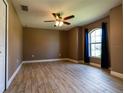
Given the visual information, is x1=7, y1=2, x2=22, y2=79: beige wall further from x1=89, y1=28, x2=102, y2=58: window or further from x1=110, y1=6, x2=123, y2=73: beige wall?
x1=89, y1=28, x2=102, y2=58: window

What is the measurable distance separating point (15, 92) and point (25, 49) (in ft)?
15.5

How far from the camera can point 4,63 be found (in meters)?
2.51

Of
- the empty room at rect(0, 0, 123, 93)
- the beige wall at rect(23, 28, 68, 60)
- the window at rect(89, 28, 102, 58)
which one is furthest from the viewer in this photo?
the beige wall at rect(23, 28, 68, 60)

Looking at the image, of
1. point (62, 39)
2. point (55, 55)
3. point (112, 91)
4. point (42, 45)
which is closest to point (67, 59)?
point (55, 55)

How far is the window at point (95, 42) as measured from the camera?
548 cm

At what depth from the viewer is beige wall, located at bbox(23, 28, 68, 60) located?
6.95 meters

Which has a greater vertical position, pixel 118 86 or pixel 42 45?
pixel 42 45

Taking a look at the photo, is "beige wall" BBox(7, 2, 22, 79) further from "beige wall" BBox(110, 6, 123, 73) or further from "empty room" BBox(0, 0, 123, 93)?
"beige wall" BBox(110, 6, 123, 73)

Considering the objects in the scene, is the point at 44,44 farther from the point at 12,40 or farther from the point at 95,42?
the point at 12,40

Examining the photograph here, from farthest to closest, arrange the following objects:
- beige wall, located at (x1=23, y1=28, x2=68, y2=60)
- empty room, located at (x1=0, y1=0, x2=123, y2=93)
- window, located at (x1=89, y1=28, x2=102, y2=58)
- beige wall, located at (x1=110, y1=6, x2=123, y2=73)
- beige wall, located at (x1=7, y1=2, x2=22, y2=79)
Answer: beige wall, located at (x1=23, y1=28, x2=68, y2=60)
window, located at (x1=89, y1=28, x2=102, y2=58)
beige wall, located at (x1=110, y1=6, x2=123, y2=73)
beige wall, located at (x1=7, y1=2, x2=22, y2=79)
empty room, located at (x1=0, y1=0, x2=123, y2=93)

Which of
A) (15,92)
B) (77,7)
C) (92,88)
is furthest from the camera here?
(77,7)

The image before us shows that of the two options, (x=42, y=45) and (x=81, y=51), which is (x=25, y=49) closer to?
(x=42, y=45)

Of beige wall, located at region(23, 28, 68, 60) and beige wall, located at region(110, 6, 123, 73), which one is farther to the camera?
beige wall, located at region(23, 28, 68, 60)

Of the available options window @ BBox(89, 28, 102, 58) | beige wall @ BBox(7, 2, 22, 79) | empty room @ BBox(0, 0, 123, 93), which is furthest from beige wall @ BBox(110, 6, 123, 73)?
beige wall @ BBox(7, 2, 22, 79)
